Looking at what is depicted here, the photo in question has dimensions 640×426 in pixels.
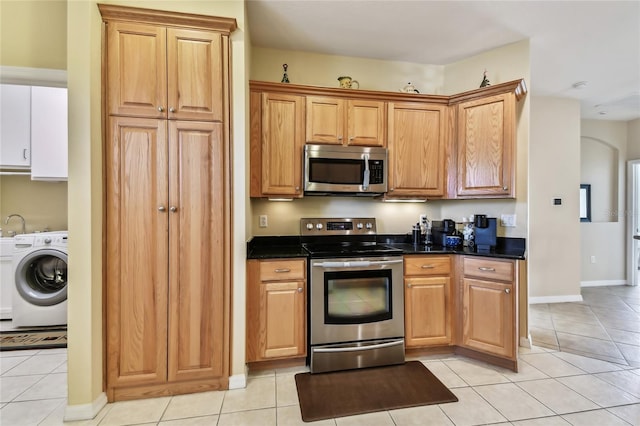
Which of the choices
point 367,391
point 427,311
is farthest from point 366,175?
point 367,391

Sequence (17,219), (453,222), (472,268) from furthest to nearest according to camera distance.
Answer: (17,219) → (453,222) → (472,268)

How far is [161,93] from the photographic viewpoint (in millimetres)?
1947

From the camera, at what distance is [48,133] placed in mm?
3133

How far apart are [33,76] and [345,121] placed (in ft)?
8.21

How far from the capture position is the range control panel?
9.34ft

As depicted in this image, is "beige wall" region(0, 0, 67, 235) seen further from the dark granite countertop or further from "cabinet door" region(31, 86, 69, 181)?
the dark granite countertop

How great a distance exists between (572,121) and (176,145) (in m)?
4.98

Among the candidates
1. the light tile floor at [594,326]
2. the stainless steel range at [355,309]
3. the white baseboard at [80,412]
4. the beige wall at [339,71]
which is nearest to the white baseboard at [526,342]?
the light tile floor at [594,326]

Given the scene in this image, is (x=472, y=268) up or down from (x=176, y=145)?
down

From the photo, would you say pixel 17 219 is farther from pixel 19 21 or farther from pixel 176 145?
pixel 176 145

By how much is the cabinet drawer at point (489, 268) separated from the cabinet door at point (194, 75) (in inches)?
91.1

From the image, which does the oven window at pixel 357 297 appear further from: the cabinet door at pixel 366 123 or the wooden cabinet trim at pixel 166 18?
the wooden cabinet trim at pixel 166 18

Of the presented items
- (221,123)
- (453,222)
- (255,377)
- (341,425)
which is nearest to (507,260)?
(453,222)

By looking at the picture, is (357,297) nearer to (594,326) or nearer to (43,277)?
(594,326)
